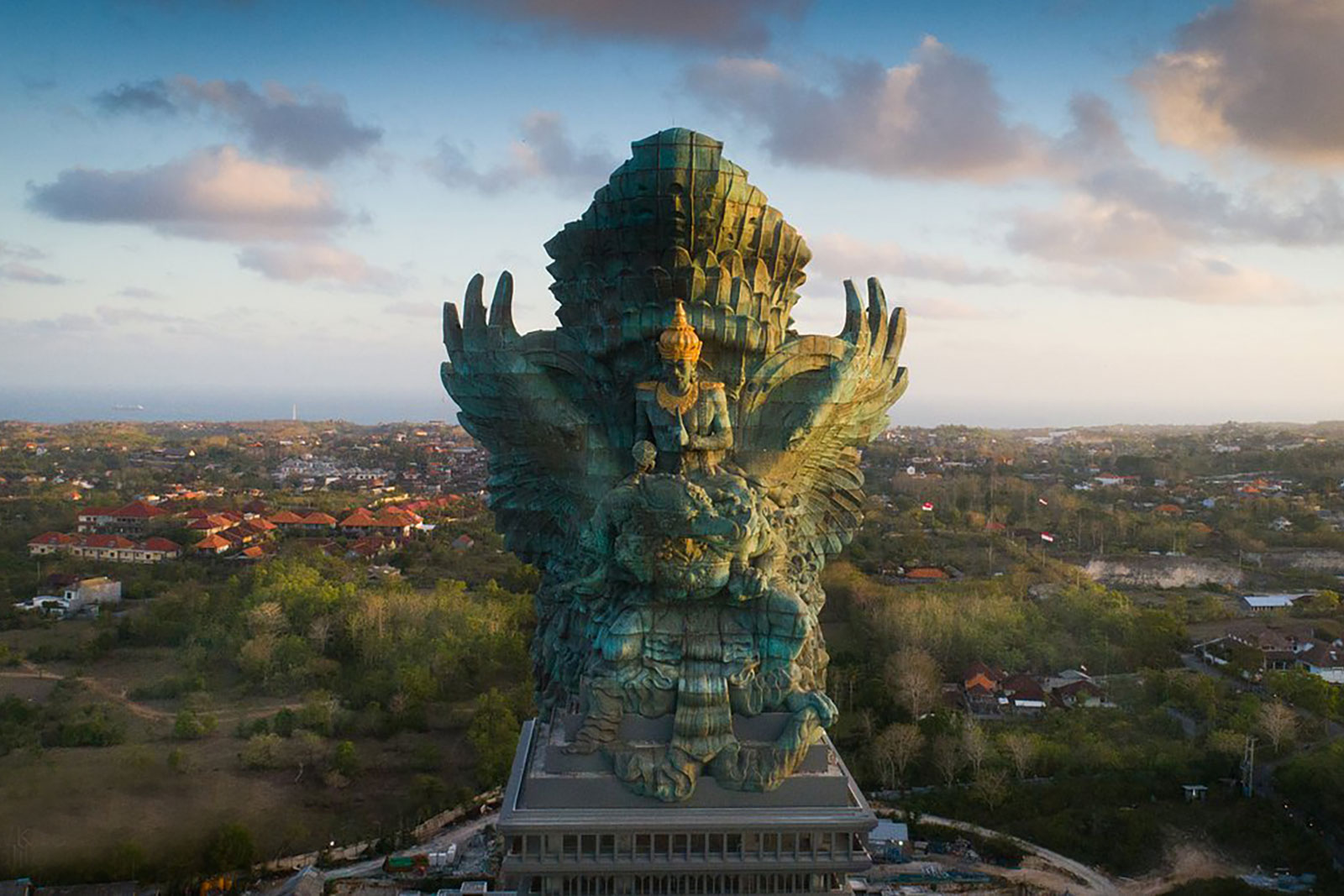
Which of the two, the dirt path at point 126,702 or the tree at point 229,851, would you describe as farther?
the dirt path at point 126,702

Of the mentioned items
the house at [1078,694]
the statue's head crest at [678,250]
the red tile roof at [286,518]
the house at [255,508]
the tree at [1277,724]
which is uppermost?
the statue's head crest at [678,250]

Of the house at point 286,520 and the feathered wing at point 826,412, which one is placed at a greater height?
the feathered wing at point 826,412

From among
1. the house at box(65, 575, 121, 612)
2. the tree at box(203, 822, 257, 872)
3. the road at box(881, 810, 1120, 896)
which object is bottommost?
the road at box(881, 810, 1120, 896)

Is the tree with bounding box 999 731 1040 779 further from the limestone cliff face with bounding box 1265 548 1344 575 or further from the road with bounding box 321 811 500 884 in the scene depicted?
the limestone cliff face with bounding box 1265 548 1344 575

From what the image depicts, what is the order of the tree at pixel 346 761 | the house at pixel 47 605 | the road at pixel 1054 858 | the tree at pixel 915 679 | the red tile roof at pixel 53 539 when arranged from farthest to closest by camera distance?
the red tile roof at pixel 53 539, the house at pixel 47 605, the tree at pixel 915 679, the tree at pixel 346 761, the road at pixel 1054 858

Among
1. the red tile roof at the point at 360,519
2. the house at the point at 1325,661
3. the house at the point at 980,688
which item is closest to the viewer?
the house at the point at 980,688

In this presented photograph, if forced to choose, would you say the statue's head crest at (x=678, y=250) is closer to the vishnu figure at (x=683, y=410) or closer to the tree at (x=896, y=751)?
the vishnu figure at (x=683, y=410)

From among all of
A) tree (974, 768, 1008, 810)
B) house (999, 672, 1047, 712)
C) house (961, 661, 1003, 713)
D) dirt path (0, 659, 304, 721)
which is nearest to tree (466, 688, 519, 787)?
dirt path (0, 659, 304, 721)

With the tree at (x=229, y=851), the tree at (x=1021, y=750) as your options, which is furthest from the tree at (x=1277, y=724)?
the tree at (x=229, y=851)
